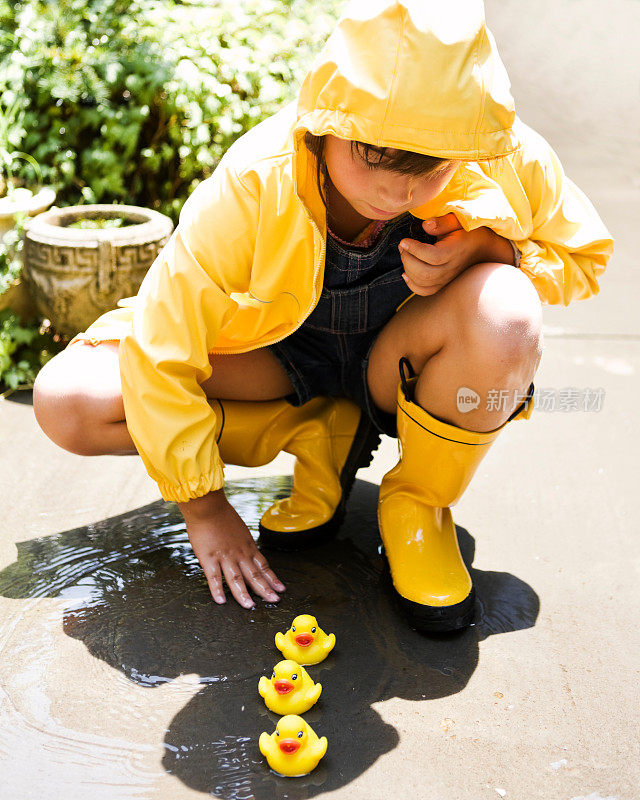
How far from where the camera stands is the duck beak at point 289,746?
1337mm

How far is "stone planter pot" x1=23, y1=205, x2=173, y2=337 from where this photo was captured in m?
2.63

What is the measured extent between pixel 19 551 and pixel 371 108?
1.15m

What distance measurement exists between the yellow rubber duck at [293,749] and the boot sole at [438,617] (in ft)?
1.20

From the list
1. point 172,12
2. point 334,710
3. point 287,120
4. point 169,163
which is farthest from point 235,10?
point 334,710

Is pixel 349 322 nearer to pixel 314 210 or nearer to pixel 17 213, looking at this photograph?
pixel 314 210

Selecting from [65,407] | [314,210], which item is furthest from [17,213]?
[314,210]

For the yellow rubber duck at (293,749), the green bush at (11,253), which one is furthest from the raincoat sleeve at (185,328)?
the green bush at (11,253)

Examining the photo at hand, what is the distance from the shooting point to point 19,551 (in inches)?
74.3

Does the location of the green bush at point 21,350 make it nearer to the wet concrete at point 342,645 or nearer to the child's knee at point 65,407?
the wet concrete at point 342,645

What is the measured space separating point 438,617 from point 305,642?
0.26 m

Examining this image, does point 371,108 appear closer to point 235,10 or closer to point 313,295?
point 313,295

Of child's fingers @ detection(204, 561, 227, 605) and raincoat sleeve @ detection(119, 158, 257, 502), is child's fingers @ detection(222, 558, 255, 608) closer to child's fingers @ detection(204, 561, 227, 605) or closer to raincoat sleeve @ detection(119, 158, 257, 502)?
child's fingers @ detection(204, 561, 227, 605)

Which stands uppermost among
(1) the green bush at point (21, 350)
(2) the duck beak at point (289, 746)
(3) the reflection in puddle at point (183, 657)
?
(2) the duck beak at point (289, 746)

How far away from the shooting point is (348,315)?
5.99 feet
